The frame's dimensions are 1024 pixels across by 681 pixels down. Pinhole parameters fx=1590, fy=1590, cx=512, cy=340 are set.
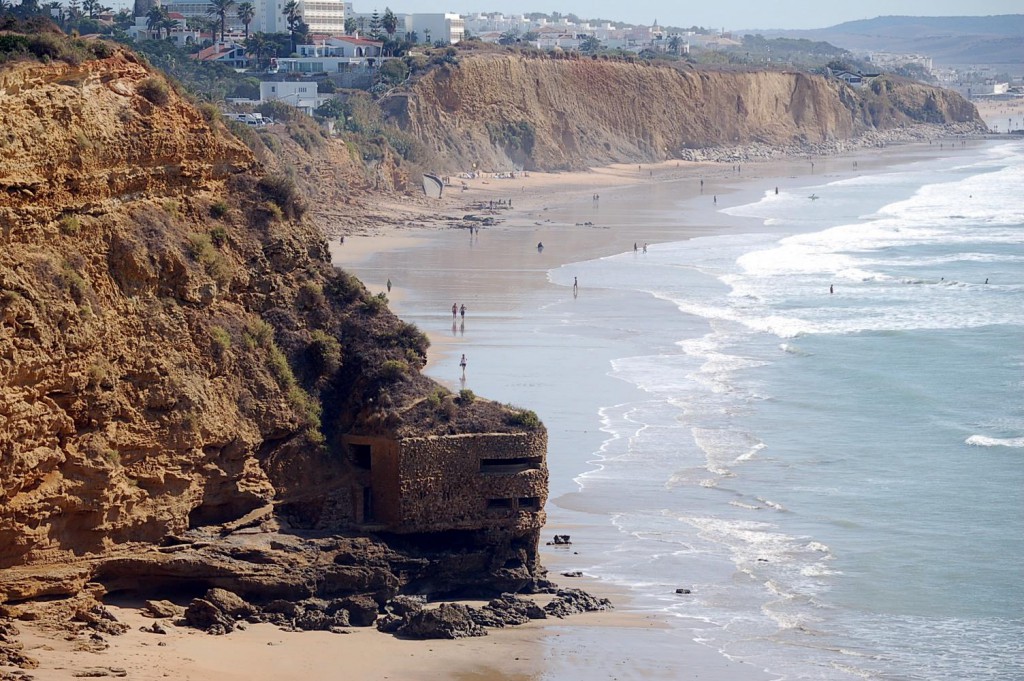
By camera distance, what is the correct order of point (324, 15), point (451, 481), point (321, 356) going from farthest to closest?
point (324, 15)
point (321, 356)
point (451, 481)

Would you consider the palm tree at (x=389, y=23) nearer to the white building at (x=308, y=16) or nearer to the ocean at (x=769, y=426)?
the white building at (x=308, y=16)

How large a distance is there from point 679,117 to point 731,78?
35.1 feet

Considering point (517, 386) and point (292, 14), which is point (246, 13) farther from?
point (517, 386)

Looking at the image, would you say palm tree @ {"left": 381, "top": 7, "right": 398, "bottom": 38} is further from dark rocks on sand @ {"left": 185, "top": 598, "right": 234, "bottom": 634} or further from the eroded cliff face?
dark rocks on sand @ {"left": 185, "top": 598, "right": 234, "bottom": 634}

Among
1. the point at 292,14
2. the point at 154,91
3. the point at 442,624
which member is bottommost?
the point at 442,624

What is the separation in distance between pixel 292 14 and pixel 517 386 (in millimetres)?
85024

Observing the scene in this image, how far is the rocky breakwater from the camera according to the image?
640 inches

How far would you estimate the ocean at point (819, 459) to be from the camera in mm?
20422

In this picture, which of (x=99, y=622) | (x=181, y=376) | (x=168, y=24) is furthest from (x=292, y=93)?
(x=99, y=622)

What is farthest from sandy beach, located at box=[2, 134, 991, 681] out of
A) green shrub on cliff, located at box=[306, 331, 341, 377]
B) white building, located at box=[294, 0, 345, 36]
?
white building, located at box=[294, 0, 345, 36]

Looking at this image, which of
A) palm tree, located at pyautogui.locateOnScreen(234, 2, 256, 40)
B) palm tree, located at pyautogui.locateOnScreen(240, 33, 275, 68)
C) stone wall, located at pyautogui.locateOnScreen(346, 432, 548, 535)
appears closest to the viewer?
stone wall, located at pyautogui.locateOnScreen(346, 432, 548, 535)

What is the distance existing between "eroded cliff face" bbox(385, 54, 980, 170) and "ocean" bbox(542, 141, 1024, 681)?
132 ft

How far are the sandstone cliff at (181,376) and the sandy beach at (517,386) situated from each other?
3.12 ft

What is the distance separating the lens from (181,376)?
17688 mm
